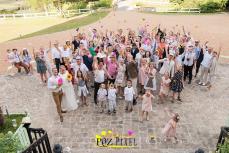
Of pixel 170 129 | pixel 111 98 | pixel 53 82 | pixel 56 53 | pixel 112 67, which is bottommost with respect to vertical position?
pixel 170 129

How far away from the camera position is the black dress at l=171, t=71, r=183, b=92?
1190cm

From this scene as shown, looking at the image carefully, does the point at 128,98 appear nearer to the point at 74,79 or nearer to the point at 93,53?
the point at 74,79

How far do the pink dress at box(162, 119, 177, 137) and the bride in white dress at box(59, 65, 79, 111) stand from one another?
14.2 ft

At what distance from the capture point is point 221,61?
1683 centimetres

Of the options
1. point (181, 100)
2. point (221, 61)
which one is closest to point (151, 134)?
point (181, 100)

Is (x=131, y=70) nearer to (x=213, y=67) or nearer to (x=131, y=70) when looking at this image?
(x=131, y=70)

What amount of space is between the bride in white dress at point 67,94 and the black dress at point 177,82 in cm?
440

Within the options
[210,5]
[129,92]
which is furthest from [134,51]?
[210,5]

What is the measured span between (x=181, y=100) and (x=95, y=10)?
24.9 m

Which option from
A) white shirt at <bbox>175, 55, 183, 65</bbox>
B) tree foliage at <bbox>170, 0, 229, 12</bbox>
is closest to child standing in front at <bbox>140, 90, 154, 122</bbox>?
white shirt at <bbox>175, 55, 183, 65</bbox>

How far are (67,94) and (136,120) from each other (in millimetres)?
3157

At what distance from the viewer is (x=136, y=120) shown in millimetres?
11398

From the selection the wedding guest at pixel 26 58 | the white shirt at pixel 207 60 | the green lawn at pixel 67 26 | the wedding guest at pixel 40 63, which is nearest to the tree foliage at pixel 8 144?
the wedding guest at pixel 40 63

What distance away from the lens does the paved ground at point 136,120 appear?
1006 centimetres
